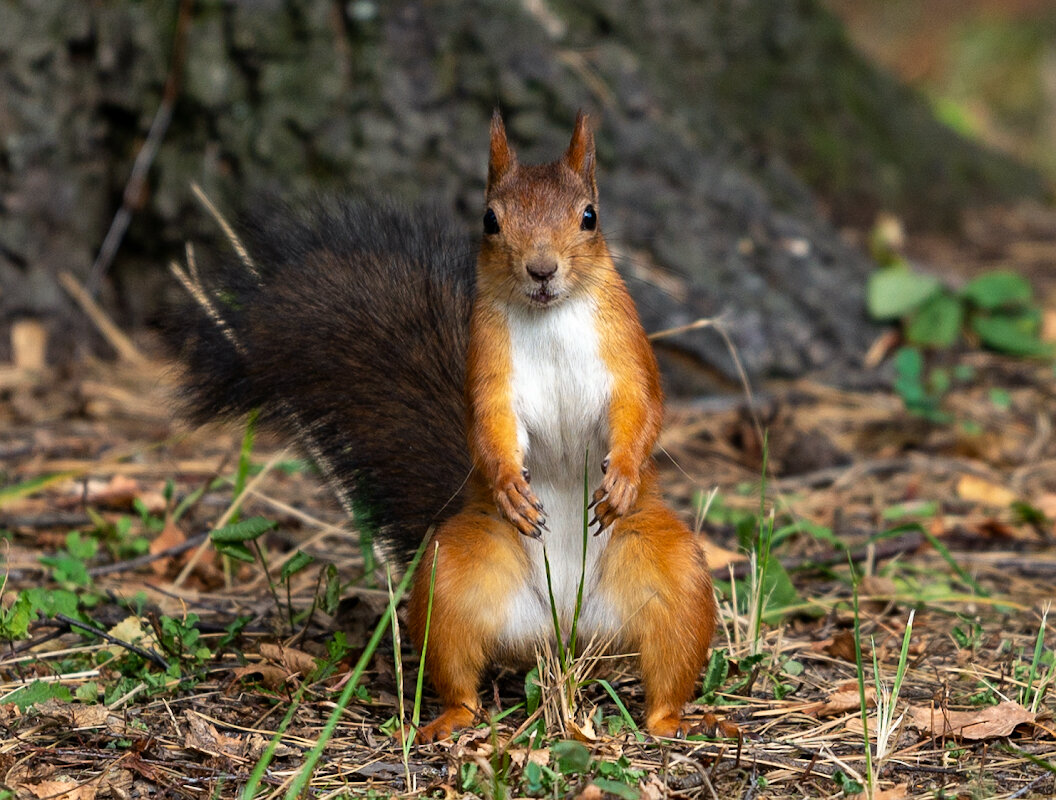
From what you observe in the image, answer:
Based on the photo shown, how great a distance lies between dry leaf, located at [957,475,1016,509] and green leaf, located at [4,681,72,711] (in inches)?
75.5

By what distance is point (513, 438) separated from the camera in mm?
1588

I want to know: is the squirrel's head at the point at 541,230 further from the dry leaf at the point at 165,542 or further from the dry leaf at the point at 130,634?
the dry leaf at the point at 165,542

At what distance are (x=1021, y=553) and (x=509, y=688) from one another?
1.18 meters

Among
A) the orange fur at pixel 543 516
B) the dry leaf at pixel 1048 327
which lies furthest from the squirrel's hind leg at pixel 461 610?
the dry leaf at pixel 1048 327

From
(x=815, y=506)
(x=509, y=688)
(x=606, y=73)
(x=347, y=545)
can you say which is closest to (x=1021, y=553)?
(x=815, y=506)

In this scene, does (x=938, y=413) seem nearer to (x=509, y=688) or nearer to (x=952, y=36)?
(x=509, y=688)

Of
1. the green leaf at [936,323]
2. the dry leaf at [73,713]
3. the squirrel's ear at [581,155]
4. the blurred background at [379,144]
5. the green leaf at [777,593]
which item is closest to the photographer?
the dry leaf at [73,713]

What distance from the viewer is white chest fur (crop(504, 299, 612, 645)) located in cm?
160

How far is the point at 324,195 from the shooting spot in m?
2.19

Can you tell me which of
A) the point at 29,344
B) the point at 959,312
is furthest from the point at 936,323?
the point at 29,344

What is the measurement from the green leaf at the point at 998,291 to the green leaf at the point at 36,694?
9.29ft

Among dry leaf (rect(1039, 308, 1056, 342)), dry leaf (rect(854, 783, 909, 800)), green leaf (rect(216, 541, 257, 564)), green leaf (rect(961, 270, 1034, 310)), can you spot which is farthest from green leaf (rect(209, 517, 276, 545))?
dry leaf (rect(1039, 308, 1056, 342))

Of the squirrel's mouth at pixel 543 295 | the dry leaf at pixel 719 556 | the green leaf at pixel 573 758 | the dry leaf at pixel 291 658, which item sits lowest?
the dry leaf at pixel 719 556

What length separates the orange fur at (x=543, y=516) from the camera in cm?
156
